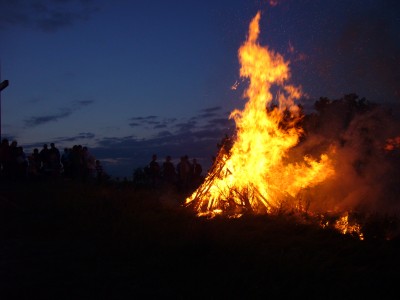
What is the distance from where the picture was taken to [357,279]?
640cm

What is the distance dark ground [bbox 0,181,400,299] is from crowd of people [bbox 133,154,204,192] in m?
6.89

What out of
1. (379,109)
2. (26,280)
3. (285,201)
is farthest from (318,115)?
(26,280)

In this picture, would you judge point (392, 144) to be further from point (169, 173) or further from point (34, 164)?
point (34, 164)

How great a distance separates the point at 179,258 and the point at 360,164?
7.83 metres

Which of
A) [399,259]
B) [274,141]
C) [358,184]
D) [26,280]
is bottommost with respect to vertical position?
[26,280]

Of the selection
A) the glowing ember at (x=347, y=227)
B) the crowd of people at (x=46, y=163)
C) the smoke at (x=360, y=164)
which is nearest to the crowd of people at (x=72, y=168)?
the crowd of people at (x=46, y=163)

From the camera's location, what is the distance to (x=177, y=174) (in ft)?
59.3

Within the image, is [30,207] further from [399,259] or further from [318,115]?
[318,115]

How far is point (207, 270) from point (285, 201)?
555 centimetres

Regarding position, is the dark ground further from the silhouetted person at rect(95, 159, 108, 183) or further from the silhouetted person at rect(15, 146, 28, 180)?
the silhouetted person at rect(95, 159, 108, 183)

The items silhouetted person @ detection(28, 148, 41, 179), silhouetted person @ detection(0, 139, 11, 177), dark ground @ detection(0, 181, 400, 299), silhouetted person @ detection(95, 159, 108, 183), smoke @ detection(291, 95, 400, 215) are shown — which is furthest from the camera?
silhouetted person @ detection(95, 159, 108, 183)

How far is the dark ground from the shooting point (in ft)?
19.2

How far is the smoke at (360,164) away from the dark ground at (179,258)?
303cm

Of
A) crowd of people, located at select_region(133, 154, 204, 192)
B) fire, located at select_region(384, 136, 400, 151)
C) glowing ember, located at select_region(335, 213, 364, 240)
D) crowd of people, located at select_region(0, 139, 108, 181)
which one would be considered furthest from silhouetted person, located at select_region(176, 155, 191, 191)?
glowing ember, located at select_region(335, 213, 364, 240)
